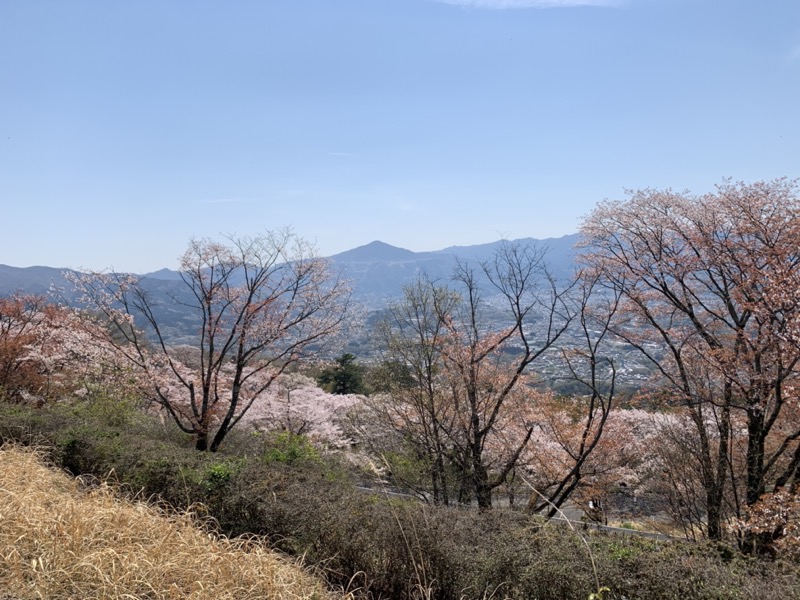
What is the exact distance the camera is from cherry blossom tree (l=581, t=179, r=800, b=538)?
755 cm

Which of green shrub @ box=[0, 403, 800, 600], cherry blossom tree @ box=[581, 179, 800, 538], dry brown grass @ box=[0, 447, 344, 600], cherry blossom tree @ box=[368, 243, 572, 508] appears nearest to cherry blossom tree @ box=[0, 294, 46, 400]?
green shrub @ box=[0, 403, 800, 600]

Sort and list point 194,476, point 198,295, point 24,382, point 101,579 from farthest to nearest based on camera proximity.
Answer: point 24,382 < point 198,295 < point 194,476 < point 101,579

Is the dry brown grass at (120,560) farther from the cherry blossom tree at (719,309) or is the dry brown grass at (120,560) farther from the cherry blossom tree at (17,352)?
the cherry blossom tree at (17,352)

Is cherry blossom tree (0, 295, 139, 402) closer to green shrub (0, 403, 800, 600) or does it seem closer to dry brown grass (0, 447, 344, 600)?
green shrub (0, 403, 800, 600)

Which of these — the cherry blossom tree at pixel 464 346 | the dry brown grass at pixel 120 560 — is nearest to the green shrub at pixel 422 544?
the dry brown grass at pixel 120 560

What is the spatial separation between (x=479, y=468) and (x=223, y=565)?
214 inches

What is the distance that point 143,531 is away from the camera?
3570 millimetres

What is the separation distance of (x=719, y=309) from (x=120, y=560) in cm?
994

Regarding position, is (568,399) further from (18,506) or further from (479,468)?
(18,506)

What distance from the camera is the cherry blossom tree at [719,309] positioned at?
297 inches

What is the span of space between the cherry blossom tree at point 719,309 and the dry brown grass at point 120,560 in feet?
22.2

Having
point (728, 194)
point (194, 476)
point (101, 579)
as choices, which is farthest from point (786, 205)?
point (101, 579)

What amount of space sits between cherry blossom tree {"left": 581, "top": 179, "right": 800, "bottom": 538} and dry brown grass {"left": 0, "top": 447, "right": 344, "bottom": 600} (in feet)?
22.2

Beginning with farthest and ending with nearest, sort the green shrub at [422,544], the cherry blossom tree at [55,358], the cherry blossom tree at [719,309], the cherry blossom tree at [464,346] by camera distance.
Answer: the cherry blossom tree at [55,358] < the cherry blossom tree at [464,346] < the cherry blossom tree at [719,309] < the green shrub at [422,544]
